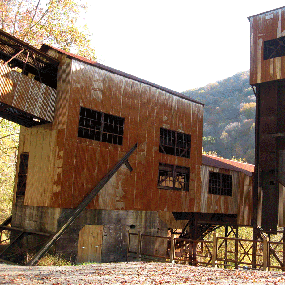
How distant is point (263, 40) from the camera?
24.2 meters

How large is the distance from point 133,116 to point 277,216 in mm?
11604

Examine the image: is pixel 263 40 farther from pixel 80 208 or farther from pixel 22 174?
pixel 22 174

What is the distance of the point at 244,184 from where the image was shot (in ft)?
87.6

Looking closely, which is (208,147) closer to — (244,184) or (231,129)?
(231,129)

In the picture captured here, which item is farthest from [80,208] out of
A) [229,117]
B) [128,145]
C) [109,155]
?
[229,117]

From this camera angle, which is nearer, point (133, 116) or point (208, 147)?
point (133, 116)

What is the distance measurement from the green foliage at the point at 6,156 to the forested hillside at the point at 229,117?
5598 cm

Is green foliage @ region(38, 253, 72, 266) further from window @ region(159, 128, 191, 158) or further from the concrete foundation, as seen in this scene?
window @ region(159, 128, 191, 158)

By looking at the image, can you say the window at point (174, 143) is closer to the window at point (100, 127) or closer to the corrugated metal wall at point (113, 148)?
the corrugated metal wall at point (113, 148)

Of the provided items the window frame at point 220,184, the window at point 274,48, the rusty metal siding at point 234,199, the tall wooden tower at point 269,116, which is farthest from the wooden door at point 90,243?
the window at point 274,48

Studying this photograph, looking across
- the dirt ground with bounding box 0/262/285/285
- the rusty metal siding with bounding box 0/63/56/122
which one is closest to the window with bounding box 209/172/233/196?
the dirt ground with bounding box 0/262/285/285

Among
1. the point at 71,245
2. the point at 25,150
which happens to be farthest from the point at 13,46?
the point at 71,245

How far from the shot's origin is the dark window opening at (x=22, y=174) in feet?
63.4

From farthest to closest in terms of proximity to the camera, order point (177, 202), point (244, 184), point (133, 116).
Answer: point (244, 184) < point (177, 202) < point (133, 116)
